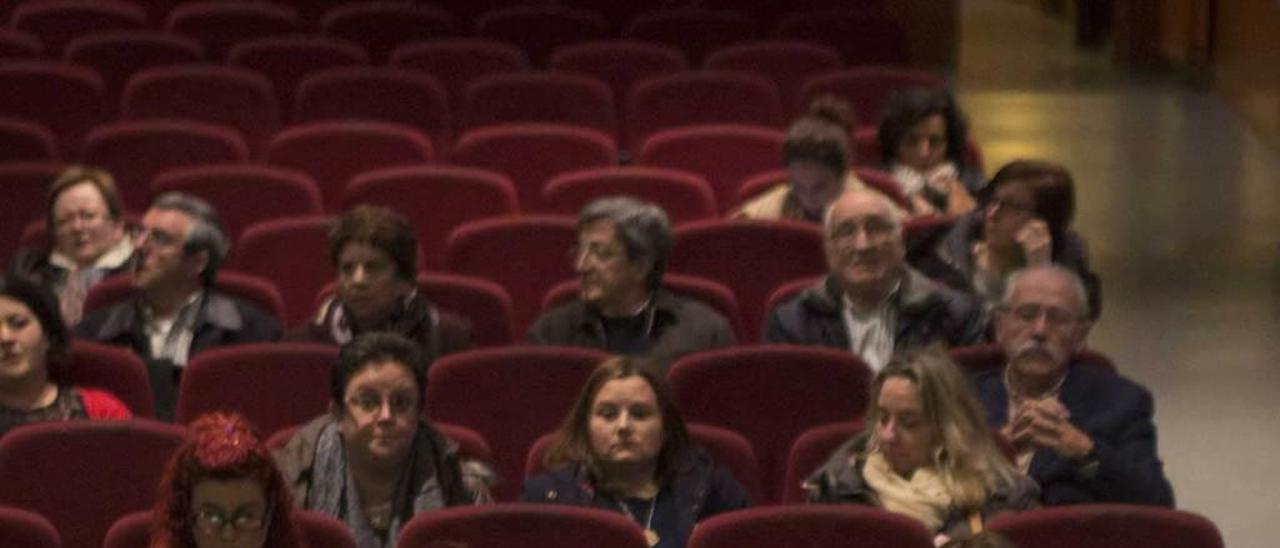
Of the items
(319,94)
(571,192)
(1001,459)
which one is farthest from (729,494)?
(319,94)

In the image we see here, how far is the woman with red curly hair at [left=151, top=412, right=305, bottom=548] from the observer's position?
393 centimetres

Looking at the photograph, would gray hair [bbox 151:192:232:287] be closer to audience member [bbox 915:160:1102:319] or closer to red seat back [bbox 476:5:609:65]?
audience member [bbox 915:160:1102:319]

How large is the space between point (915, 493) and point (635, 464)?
1.52 ft

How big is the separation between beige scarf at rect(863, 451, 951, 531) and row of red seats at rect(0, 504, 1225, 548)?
235 millimetres

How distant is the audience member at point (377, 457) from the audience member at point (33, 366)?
1.72ft

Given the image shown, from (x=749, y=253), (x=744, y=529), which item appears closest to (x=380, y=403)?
(x=744, y=529)

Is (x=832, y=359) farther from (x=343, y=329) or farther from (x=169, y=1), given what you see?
(x=169, y=1)

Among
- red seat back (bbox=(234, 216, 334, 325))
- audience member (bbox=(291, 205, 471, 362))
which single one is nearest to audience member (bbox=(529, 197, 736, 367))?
audience member (bbox=(291, 205, 471, 362))

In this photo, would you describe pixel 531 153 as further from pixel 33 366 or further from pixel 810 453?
pixel 810 453

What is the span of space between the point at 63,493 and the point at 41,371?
39 cm

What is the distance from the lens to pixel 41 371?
498 cm

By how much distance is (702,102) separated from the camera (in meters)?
7.80

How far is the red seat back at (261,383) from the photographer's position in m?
5.14

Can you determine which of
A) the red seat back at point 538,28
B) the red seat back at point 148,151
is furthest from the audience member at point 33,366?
the red seat back at point 538,28
